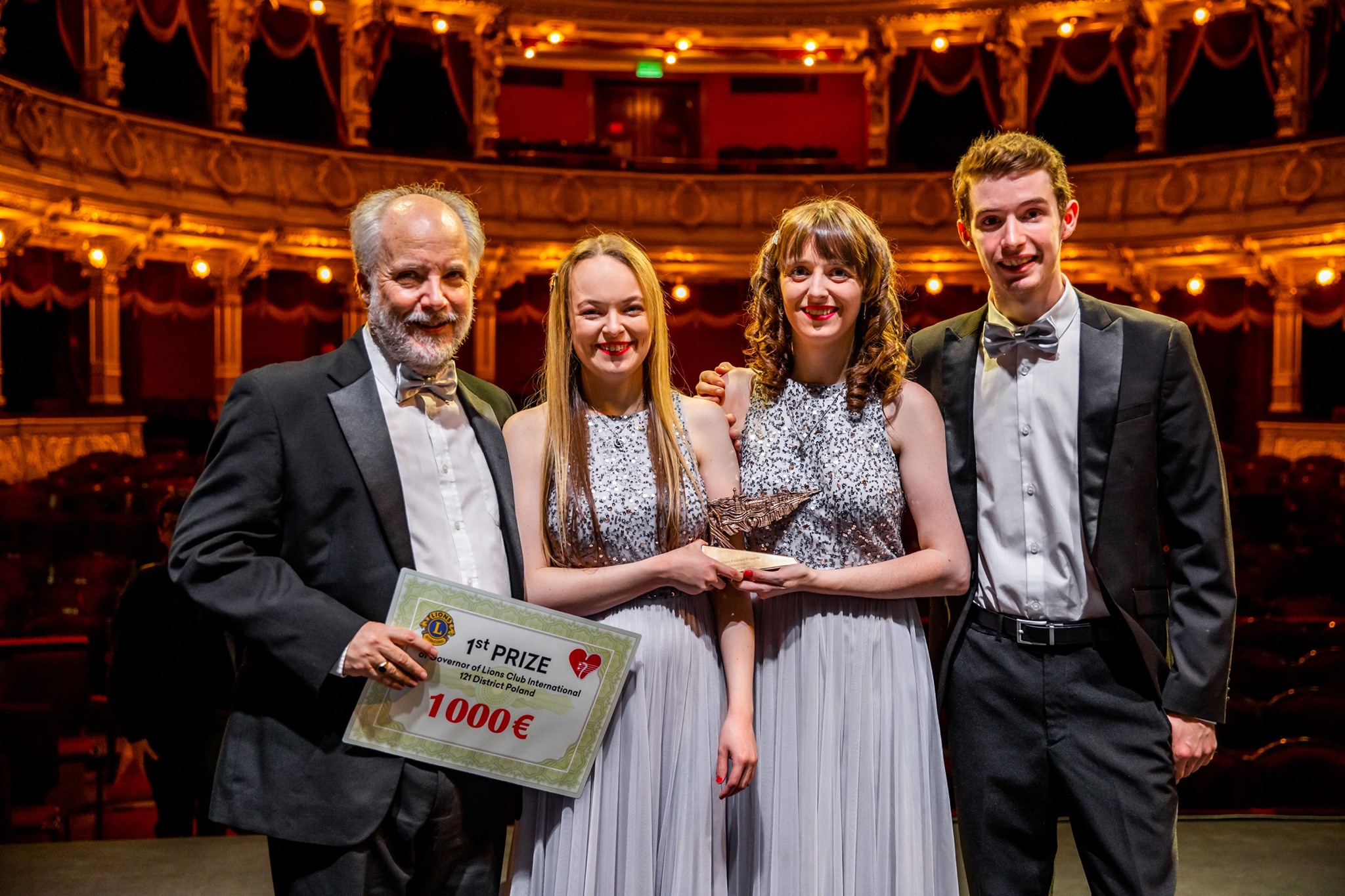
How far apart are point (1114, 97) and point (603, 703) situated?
58.4 ft

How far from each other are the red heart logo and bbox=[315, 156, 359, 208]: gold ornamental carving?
14.1m

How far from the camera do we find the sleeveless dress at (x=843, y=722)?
83.2 inches

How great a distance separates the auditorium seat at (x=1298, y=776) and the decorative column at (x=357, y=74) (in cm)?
1553

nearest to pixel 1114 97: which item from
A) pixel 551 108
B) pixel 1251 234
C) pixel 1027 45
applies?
pixel 1027 45

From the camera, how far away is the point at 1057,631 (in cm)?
212

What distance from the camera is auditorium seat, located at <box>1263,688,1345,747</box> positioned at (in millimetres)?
4051

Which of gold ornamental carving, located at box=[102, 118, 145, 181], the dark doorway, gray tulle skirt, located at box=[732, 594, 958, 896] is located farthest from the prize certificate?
the dark doorway

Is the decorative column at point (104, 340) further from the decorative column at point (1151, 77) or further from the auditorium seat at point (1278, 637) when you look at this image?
the decorative column at point (1151, 77)

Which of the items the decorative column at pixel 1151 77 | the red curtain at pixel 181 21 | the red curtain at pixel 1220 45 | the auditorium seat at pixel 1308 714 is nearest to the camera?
the auditorium seat at pixel 1308 714

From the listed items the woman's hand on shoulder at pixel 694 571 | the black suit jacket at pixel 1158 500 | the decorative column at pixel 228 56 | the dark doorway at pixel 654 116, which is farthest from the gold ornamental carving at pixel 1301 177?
the woman's hand on shoulder at pixel 694 571

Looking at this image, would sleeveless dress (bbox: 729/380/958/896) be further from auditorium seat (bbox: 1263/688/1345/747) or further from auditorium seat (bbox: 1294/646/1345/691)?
auditorium seat (bbox: 1294/646/1345/691)

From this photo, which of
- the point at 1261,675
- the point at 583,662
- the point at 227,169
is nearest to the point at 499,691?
the point at 583,662

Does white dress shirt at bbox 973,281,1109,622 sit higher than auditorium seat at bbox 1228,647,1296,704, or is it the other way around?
white dress shirt at bbox 973,281,1109,622

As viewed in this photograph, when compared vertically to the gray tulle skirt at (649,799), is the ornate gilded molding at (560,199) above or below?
above
